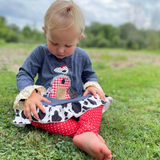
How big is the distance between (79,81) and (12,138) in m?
0.88

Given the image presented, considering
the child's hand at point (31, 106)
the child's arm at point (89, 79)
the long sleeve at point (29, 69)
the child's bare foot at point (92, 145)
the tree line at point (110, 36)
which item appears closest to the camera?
the child's bare foot at point (92, 145)

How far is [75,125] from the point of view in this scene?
57.5 inches

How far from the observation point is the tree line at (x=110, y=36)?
23.8 m

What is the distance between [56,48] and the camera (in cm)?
152

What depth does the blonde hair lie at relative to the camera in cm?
142

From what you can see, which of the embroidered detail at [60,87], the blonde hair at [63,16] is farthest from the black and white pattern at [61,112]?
the blonde hair at [63,16]

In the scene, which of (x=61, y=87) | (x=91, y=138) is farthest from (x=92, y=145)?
(x=61, y=87)

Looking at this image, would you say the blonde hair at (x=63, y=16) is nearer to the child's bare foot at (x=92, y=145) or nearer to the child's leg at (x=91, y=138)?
the child's leg at (x=91, y=138)

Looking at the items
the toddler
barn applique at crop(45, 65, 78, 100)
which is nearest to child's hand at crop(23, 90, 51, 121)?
the toddler

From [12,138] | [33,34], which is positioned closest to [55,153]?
[12,138]

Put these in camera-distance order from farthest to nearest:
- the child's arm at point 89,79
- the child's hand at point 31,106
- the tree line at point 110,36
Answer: the tree line at point 110,36, the child's arm at point 89,79, the child's hand at point 31,106

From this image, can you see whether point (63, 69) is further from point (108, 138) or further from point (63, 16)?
point (108, 138)

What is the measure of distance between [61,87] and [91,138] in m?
0.69

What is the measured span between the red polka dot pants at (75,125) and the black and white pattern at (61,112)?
0.04m
